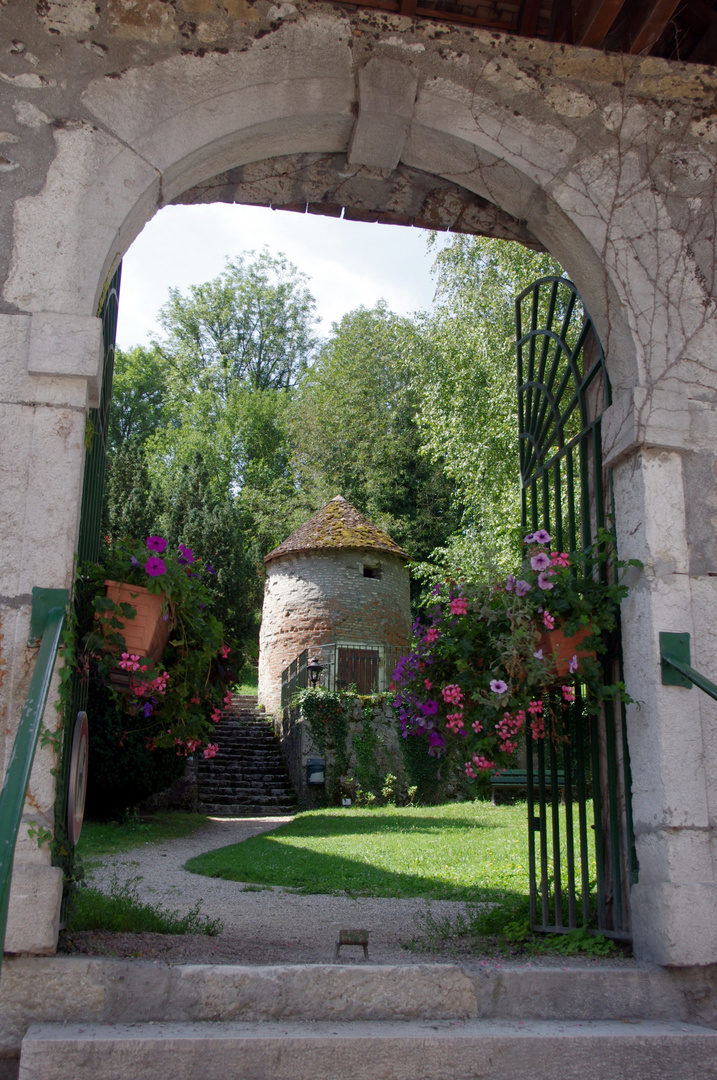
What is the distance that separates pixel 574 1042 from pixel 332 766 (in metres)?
12.4

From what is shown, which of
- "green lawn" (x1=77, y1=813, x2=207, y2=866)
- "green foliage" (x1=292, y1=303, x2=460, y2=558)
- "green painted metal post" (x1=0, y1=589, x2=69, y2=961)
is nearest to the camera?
"green painted metal post" (x1=0, y1=589, x2=69, y2=961)

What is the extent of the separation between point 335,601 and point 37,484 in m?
16.0

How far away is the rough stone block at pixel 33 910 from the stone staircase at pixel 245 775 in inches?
421

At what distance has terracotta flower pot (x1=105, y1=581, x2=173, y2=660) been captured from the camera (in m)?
3.05

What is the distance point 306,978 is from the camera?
2.73 metres

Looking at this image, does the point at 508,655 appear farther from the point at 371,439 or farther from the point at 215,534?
the point at 371,439

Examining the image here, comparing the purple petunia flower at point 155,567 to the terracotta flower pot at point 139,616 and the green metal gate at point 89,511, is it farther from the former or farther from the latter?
the green metal gate at point 89,511

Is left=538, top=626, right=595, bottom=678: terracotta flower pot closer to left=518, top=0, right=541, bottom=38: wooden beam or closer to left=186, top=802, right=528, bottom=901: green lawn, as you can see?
left=518, top=0, right=541, bottom=38: wooden beam

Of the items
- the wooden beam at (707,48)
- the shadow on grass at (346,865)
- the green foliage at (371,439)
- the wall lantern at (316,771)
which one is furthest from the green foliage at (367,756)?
the wooden beam at (707,48)

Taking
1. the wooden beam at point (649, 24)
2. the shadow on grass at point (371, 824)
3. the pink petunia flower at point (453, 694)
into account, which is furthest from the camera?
the shadow on grass at point (371, 824)

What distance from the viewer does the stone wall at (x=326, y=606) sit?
18.9m

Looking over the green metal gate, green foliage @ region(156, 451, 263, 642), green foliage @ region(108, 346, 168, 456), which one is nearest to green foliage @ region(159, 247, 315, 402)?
green foliage @ region(108, 346, 168, 456)

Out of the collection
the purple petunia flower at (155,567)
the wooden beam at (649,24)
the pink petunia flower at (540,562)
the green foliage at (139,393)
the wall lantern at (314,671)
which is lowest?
the purple petunia flower at (155,567)

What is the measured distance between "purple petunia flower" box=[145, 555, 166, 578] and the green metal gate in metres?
0.29
